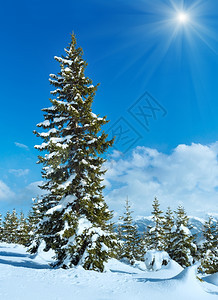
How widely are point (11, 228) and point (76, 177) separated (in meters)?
49.4

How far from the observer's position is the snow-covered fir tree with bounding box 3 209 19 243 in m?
52.7

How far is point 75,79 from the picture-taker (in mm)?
14500

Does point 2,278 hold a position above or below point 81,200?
below

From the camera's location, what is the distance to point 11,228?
5281 cm

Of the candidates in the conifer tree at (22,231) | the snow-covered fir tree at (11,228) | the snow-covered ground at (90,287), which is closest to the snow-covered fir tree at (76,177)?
the snow-covered ground at (90,287)

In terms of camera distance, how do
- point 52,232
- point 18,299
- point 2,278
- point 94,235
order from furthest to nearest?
1. point 52,232
2. point 94,235
3. point 2,278
4. point 18,299

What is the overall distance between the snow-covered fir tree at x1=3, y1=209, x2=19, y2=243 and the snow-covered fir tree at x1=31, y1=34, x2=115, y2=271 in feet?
150

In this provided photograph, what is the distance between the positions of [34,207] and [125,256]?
55.5ft

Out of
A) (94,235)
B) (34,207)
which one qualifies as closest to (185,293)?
(94,235)

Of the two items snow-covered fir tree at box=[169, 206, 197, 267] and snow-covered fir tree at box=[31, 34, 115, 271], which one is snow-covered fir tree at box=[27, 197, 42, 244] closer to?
snow-covered fir tree at box=[31, 34, 115, 271]

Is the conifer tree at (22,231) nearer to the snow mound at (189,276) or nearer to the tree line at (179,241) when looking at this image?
the tree line at (179,241)

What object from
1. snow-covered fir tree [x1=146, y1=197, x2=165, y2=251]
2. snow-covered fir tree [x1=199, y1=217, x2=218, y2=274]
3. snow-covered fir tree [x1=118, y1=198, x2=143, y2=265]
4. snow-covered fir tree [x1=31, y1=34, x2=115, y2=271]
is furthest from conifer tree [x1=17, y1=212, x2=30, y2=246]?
snow-covered fir tree [x1=31, y1=34, x2=115, y2=271]

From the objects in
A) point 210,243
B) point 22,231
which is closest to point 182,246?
point 210,243

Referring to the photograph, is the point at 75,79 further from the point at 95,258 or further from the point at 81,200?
the point at 95,258
